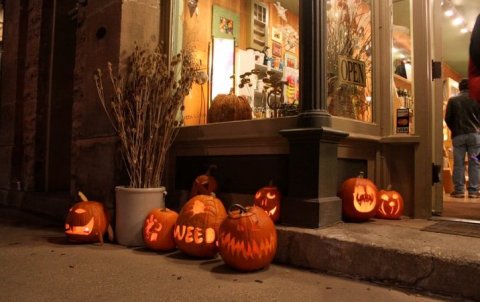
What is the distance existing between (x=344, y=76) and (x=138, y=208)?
6.48ft

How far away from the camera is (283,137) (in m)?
2.78

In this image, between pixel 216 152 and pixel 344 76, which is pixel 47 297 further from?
pixel 344 76

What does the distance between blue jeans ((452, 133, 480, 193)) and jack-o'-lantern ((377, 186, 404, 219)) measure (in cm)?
335

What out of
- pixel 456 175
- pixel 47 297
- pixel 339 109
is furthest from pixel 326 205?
pixel 456 175

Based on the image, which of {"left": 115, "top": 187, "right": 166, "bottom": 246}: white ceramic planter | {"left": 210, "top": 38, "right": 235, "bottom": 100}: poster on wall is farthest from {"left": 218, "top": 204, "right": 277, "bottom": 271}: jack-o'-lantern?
{"left": 210, "top": 38, "right": 235, "bottom": 100}: poster on wall

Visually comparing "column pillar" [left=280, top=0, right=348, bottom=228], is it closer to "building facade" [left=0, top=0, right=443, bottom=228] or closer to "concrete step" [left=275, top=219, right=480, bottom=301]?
"building facade" [left=0, top=0, right=443, bottom=228]

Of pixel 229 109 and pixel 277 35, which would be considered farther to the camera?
pixel 277 35

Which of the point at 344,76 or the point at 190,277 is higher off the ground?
the point at 344,76

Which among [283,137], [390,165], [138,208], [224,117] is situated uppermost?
[224,117]

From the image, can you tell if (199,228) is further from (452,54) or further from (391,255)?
(452,54)

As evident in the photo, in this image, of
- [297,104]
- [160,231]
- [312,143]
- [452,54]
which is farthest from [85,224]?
[452,54]

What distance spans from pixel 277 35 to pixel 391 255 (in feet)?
9.12

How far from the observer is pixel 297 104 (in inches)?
122

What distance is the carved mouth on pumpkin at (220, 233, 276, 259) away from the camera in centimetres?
214
